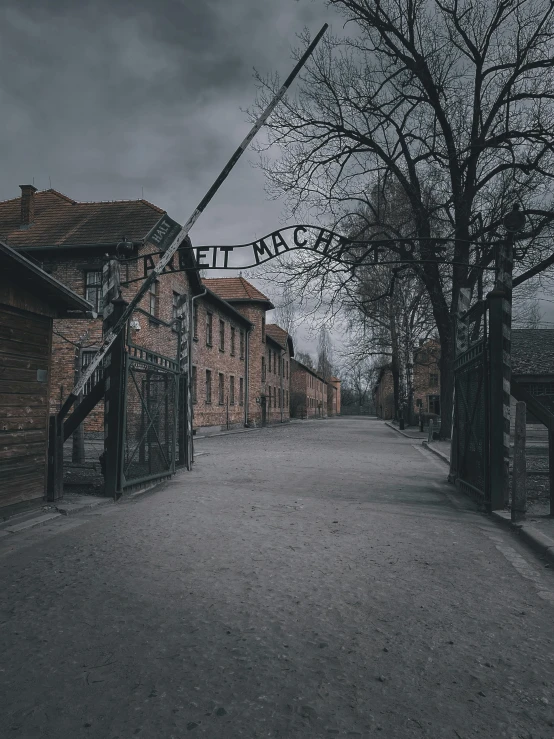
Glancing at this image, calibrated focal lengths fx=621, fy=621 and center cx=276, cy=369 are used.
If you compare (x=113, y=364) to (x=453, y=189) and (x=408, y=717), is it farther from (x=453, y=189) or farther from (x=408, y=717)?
(x=453, y=189)

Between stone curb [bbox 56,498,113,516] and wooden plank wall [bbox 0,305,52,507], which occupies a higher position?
wooden plank wall [bbox 0,305,52,507]

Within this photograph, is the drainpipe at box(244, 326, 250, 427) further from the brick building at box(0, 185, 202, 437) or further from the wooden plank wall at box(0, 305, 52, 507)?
the wooden plank wall at box(0, 305, 52, 507)

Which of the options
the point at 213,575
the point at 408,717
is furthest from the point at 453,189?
the point at 408,717

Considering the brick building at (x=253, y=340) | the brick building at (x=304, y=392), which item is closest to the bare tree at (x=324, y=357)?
the brick building at (x=304, y=392)

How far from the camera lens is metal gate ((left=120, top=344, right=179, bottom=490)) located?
8992 millimetres

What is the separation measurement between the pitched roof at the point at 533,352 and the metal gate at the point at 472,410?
84.0 feet

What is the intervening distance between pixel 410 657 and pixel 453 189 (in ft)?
59.0

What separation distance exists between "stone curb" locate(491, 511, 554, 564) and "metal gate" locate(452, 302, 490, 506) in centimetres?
69

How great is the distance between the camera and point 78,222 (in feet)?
80.0

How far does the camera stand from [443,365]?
21.8 m

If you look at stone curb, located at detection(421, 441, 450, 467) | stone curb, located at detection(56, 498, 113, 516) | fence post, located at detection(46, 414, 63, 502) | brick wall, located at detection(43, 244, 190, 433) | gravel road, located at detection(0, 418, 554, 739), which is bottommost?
stone curb, located at detection(421, 441, 450, 467)

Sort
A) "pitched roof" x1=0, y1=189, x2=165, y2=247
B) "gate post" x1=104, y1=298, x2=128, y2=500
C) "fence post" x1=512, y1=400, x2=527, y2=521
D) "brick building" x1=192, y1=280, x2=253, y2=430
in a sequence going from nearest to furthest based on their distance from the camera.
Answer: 1. "fence post" x1=512, y1=400, x2=527, y2=521
2. "gate post" x1=104, y1=298, x2=128, y2=500
3. "pitched roof" x1=0, y1=189, x2=165, y2=247
4. "brick building" x1=192, y1=280, x2=253, y2=430

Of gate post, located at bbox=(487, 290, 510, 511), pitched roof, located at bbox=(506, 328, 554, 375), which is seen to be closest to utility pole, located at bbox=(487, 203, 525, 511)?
gate post, located at bbox=(487, 290, 510, 511)

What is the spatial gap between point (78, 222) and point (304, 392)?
52887 mm
